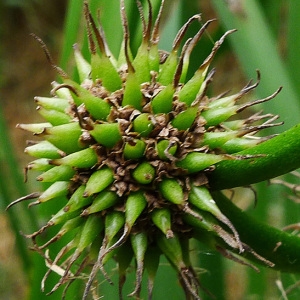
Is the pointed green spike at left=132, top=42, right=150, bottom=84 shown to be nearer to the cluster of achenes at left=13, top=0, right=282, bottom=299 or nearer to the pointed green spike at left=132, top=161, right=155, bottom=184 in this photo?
the cluster of achenes at left=13, top=0, right=282, bottom=299

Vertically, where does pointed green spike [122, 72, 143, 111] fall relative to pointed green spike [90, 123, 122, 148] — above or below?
above

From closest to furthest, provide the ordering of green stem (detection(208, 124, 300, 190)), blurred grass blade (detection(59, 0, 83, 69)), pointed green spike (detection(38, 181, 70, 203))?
1. green stem (detection(208, 124, 300, 190))
2. pointed green spike (detection(38, 181, 70, 203))
3. blurred grass blade (detection(59, 0, 83, 69))

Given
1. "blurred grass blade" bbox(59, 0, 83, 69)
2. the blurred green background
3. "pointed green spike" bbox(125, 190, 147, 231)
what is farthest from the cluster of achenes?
"blurred grass blade" bbox(59, 0, 83, 69)

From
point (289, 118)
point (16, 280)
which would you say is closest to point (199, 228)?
point (289, 118)

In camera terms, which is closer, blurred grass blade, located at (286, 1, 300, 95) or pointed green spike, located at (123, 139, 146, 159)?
pointed green spike, located at (123, 139, 146, 159)

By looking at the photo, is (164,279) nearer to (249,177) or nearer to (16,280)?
(249,177)

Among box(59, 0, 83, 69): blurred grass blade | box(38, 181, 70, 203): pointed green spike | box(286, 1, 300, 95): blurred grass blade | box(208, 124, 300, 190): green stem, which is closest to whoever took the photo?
box(208, 124, 300, 190): green stem

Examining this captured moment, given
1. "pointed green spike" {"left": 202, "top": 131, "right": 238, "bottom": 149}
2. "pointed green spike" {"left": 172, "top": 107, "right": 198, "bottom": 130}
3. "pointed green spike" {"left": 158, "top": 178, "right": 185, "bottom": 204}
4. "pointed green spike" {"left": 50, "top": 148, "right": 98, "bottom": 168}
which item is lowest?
"pointed green spike" {"left": 158, "top": 178, "right": 185, "bottom": 204}
